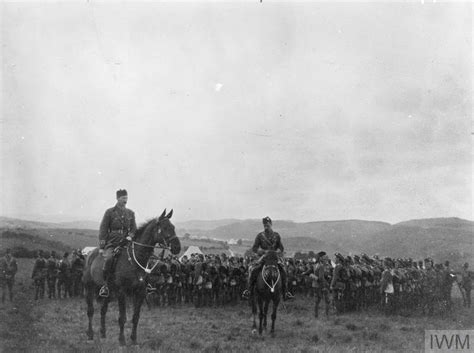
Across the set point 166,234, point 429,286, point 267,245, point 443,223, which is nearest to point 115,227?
point 166,234

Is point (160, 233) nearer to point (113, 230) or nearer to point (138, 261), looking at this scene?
point (138, 261)

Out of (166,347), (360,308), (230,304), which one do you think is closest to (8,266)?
(230,304)

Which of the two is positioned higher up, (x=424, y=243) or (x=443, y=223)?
(x=443, y=223)

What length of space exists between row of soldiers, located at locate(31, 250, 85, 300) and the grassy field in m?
1.38

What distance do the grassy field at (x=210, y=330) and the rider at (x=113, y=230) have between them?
165 cm

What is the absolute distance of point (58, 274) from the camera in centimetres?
2145

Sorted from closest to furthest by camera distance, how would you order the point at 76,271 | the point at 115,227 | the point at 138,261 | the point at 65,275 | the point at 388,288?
the point at 138,261, the point at 115,227, the point at 388,288, the point at 65,275, the point at 76,271

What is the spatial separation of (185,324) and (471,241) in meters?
47.6

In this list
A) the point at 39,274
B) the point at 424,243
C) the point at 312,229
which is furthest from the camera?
the point at 312,229

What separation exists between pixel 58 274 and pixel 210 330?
11.3 metres

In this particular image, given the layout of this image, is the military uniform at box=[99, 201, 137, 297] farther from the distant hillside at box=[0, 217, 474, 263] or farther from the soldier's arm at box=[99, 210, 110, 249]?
the distant hillside at box=[0, 217, 474, 263]

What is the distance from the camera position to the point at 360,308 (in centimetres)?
1927

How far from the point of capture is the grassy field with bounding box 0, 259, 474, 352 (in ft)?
33.8

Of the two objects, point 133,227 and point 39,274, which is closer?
point 133,227
